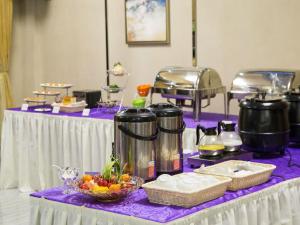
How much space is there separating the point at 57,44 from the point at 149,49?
4.57ft

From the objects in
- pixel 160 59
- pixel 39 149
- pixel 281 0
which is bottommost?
pixel 39 149

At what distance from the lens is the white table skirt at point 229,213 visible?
1802 millimetres

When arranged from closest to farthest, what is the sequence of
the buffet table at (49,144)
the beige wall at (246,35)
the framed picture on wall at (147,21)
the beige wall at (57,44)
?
1. the buffet table at (49,144)
2. the beige wall at (246,35)
3. the framed picture on wall at (147,21)
4. the beige wall at (57,44)

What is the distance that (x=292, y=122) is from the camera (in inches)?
111

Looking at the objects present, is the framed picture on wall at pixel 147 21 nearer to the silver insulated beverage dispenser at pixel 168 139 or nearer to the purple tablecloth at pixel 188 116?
the purple tablecloth at pixel 188 116

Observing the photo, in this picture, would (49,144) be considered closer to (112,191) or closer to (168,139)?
(168,139)

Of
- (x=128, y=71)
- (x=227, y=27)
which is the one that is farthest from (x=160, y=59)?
(x=227, y=27)

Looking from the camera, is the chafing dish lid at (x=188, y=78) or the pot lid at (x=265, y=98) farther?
the chafing dish lid at (x=188, y=78)

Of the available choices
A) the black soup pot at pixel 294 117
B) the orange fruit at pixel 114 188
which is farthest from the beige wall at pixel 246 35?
the orange fruit at pixel 114 188

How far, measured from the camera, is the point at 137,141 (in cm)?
206

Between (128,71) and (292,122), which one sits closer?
(292,122)

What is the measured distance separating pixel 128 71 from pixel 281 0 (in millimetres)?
1719

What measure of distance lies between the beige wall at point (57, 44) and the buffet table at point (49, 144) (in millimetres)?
1213

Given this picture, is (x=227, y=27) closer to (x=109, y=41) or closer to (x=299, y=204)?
(x=109, y=41)
